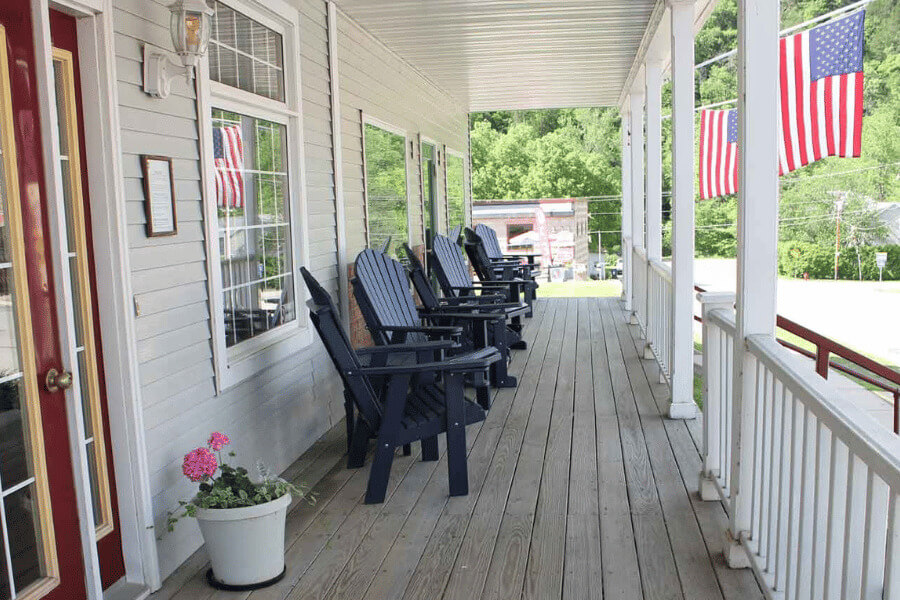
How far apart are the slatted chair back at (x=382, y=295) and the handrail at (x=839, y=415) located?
270cm

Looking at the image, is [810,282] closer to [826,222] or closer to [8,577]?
[826,222]

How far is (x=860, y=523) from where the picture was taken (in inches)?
73.0

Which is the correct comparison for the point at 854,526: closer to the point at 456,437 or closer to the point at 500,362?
→ the point at 456,437

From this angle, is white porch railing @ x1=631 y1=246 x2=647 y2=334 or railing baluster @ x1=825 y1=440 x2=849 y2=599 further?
white porch railing @ x1=631 y1=246 x2=647 y2=334

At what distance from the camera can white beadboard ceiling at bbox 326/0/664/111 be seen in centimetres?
586

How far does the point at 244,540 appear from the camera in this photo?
10.00ft

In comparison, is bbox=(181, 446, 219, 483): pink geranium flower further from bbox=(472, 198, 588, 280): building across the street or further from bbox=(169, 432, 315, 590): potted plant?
bbox=(472, 198, 588, 280): building across the street

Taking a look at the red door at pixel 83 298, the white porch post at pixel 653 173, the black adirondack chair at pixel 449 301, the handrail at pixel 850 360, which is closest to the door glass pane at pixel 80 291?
the red door at pixel 83 298

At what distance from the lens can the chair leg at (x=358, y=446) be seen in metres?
4.47

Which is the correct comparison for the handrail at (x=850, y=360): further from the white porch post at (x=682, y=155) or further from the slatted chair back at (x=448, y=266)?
the slatted chair back at (x=448, y=266)

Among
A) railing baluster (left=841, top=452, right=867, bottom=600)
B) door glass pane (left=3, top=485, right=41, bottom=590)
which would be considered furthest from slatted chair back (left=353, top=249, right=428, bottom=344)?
railing baluster (left=841, top=452, right=867, bottom=600)

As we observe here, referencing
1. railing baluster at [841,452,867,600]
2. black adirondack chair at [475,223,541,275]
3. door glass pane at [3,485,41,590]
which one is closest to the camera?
railing baluster at [841,452,867,600]

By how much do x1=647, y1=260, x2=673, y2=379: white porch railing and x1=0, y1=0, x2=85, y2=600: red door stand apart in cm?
394

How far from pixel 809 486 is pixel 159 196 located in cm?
238
